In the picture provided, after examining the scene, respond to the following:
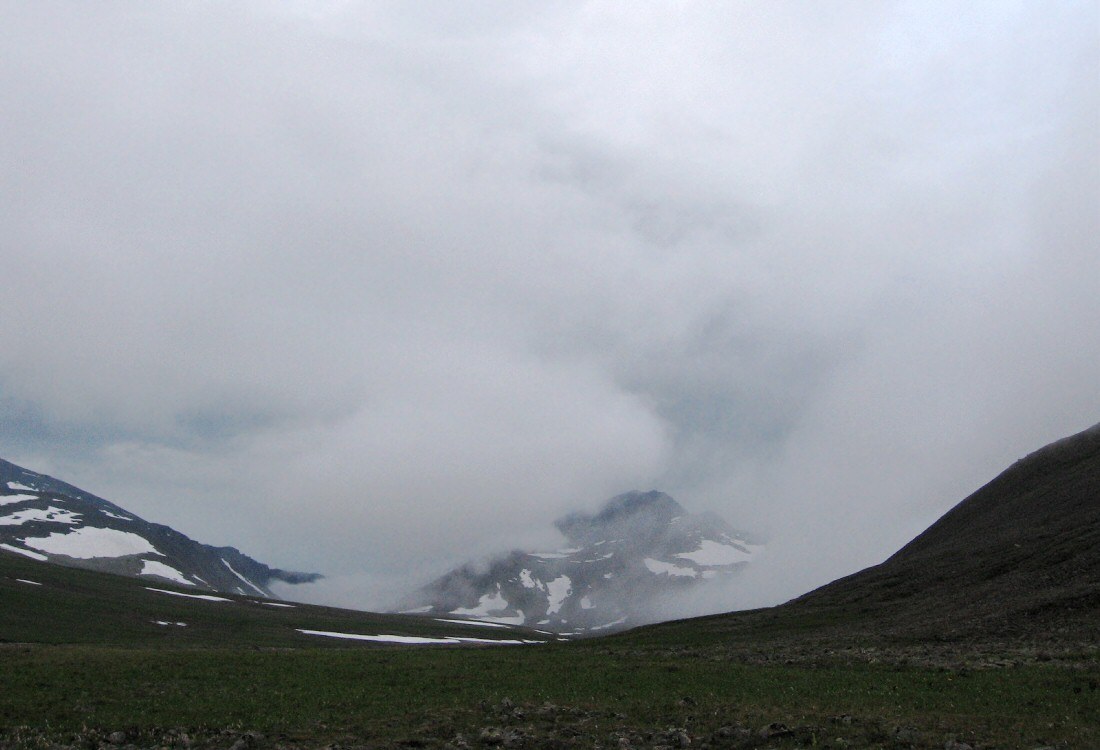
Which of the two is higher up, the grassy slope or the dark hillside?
the dark hillside

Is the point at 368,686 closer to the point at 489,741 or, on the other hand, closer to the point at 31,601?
the point at 489,741

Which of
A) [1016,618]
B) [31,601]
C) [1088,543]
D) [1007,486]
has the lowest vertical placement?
[31,601]

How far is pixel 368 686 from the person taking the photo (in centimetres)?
4062

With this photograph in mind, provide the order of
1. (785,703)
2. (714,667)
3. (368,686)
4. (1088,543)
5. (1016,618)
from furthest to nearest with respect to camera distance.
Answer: (1088,543) → (1016,618) → (714,667) → (368,686) → (785,703)

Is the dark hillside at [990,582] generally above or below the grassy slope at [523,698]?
above

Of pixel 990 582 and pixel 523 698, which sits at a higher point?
pixel 990 582

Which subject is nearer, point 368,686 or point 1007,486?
point 368,686

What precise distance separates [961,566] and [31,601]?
121 m

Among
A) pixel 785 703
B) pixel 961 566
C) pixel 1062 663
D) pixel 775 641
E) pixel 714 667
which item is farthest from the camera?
pixel 961 566

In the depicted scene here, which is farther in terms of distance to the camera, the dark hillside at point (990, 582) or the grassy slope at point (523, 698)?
the dark hillside at point (990, 582)

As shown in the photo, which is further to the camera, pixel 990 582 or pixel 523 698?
pixel 990 582

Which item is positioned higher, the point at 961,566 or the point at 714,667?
Result: the point at 961,566

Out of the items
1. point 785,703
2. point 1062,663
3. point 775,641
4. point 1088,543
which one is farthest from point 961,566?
point 785,703

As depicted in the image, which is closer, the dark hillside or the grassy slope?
the grassy slope
